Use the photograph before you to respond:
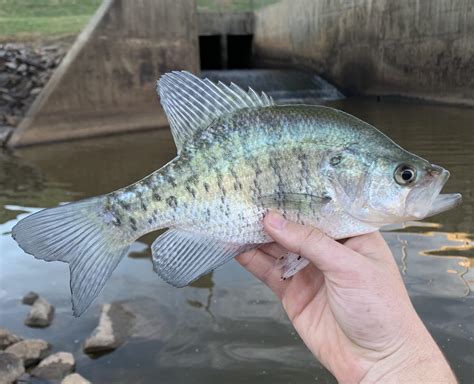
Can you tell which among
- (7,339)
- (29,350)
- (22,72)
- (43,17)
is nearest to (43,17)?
(43,17)

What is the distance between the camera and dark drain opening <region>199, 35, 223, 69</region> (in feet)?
73.4

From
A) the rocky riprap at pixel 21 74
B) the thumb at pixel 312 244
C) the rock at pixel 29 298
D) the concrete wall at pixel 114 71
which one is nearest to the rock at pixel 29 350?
the rock at pixel 29 298

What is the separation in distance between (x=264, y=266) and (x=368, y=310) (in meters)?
0.72

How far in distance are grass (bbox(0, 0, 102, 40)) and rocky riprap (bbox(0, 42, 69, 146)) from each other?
462 millimetres

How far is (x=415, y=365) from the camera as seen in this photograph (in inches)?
73.4

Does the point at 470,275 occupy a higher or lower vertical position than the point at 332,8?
lower

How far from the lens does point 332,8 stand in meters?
17.5

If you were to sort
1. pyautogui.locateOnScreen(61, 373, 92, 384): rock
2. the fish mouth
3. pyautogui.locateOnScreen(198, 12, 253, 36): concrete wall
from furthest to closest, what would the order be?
pyautogui.locateOnScreen(198, 12, 253, 36): concrete wall → pyautogui.locateOnScreen(61, 373, 92, 384): rock → the fish mouth

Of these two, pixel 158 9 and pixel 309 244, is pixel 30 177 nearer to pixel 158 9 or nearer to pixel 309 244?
pixel 158 9

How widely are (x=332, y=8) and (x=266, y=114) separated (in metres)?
17.1

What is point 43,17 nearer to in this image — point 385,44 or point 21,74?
point 21,74

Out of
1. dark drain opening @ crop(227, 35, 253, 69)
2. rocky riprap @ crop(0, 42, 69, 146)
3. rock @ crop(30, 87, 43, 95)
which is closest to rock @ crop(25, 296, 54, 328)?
rocky riprap @ crop(0, 42, 69, 146)

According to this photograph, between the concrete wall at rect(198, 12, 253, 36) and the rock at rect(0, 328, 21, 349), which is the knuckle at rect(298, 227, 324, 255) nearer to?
the rock at rect(0, 328, 21, 349)

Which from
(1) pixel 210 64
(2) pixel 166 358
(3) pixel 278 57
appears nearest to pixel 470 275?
(2) pixel 166 358
